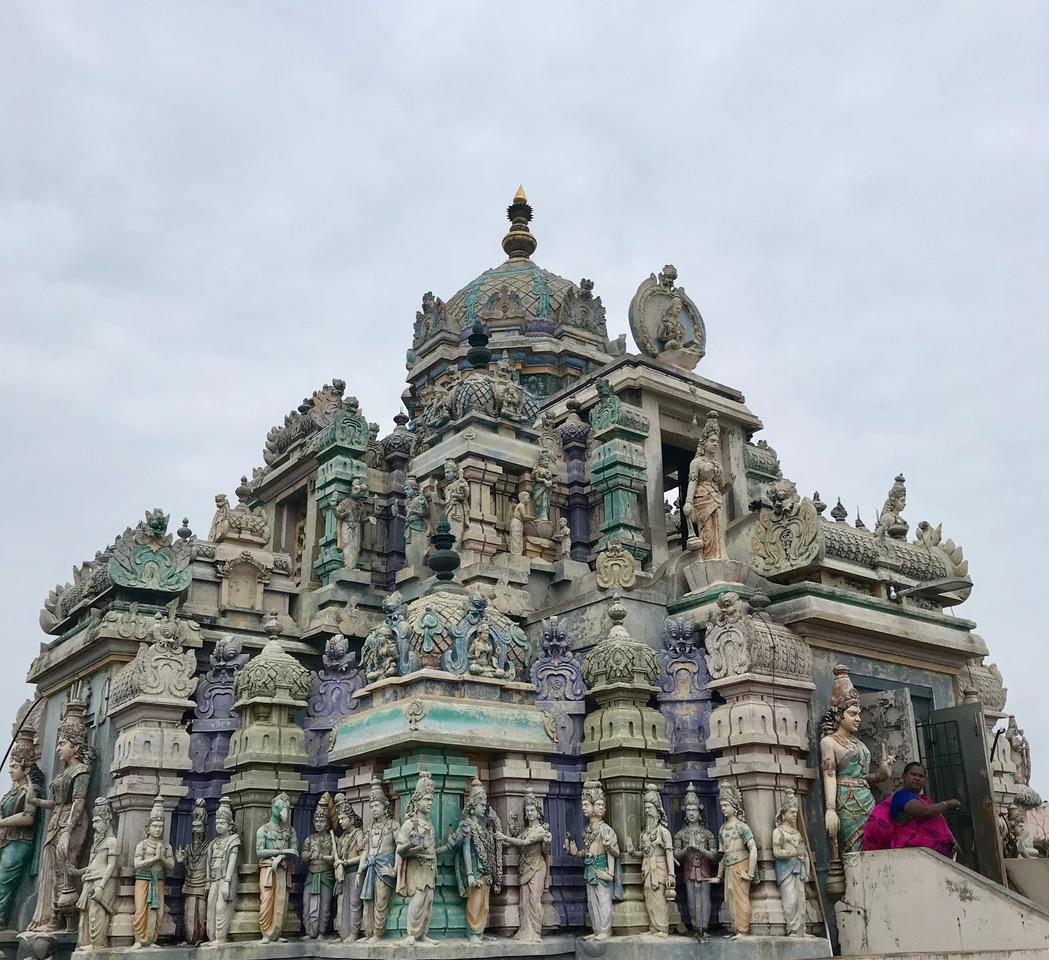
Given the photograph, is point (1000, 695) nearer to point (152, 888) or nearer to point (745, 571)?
point (745, 571)

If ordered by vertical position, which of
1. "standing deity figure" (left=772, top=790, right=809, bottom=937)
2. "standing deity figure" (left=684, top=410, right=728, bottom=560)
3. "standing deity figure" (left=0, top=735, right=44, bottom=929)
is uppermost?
"standing deity figure" (left=684, top=410, right=728, bottom=560)

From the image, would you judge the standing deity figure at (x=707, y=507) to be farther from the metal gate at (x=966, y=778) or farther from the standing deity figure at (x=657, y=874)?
the standing deity figure at (x=657, y=874)

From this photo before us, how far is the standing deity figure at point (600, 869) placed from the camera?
46.6 feet

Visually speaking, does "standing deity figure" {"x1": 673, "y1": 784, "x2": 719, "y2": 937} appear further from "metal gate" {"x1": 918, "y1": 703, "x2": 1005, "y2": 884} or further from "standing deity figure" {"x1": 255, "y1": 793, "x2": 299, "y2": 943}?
"standing deity figure" {"x1": 255, "y1": 793, "x2": 299, "y2": 943}

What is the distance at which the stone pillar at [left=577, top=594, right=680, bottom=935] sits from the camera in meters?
14.5

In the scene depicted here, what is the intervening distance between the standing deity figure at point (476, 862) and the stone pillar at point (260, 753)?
3399 millimetres

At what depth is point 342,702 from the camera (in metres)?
16.8

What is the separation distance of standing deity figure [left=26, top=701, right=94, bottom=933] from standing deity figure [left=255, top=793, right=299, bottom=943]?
3.38 meters

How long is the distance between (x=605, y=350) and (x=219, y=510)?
1091cm

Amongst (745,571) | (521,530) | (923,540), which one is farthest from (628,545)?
(923,540)

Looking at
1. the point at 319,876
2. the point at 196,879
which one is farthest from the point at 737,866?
the point at 196,879

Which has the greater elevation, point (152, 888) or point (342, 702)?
point (342, 702)

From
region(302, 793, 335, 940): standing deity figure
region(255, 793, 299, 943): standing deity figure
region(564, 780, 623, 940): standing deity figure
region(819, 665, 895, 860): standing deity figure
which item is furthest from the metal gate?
region(255, 793, 299, 943): standing deity figure

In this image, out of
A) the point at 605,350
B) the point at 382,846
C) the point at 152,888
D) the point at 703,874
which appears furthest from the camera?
the point at 605,350
